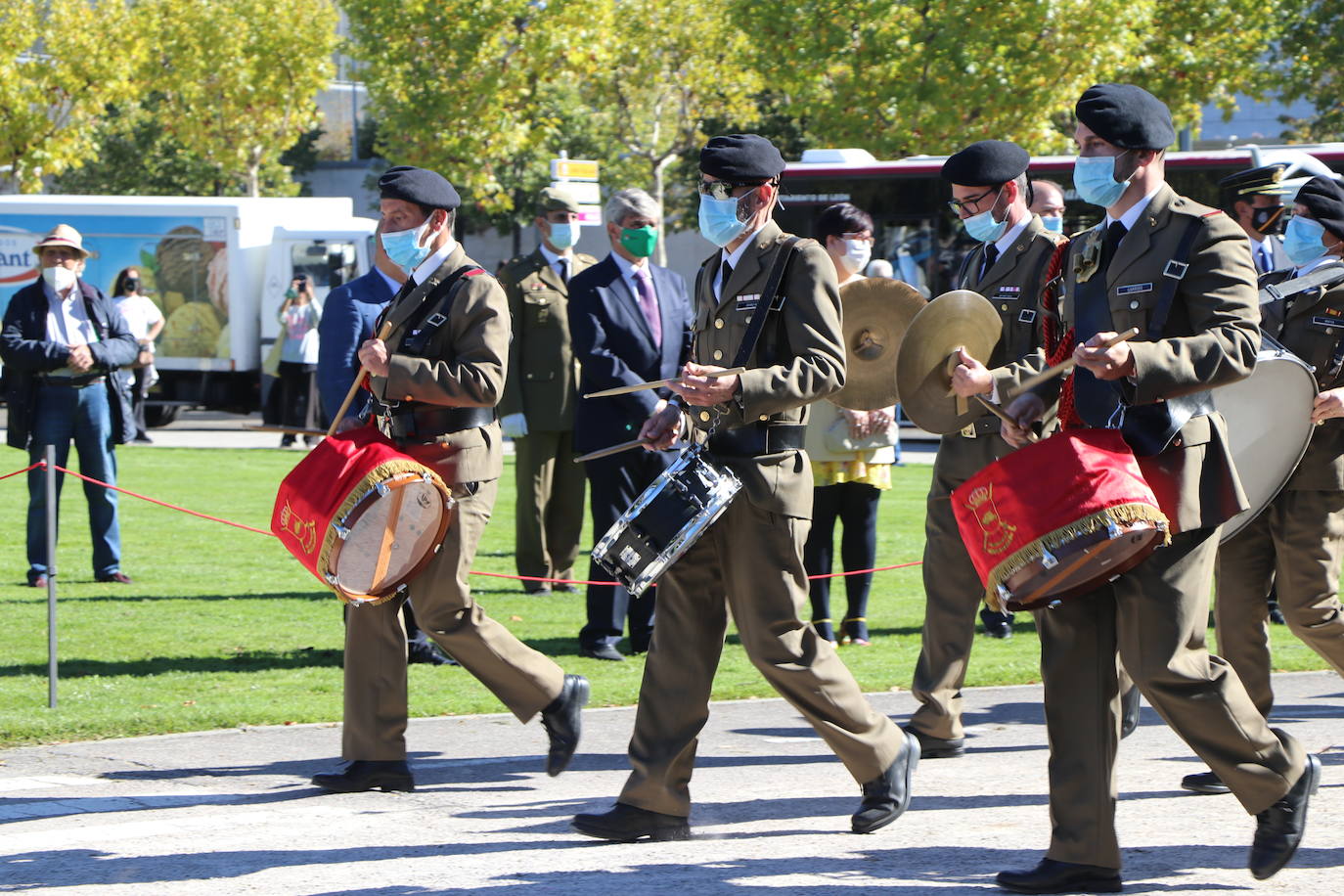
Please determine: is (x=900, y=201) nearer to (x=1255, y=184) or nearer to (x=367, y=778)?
(x=1255, y=184)

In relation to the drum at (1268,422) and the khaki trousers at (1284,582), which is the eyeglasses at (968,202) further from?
the khaki trousers at (1284,582)

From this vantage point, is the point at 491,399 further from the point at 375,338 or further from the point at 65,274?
the point at 65,274

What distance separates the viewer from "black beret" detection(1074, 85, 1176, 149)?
472 centimetres

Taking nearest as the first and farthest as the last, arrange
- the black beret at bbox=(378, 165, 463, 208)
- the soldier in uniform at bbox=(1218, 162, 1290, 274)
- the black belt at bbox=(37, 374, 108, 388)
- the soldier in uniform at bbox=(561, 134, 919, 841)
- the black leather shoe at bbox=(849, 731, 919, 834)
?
1. the soldier in uniform at bbox=(561, 134, 919, 841)
2. the black leather shoe at bbox=(849, 731, 919, 834)
3. the black beret at bbox=(378, 165, 463, 208)
4. the soldier in uniform at bbox=(1218, 162, 1290, 274)
5. the black belt at bbox=(37, 374, 108, 388)

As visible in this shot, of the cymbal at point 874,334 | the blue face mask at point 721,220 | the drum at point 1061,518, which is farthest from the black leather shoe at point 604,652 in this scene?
the drum at point 1061,518

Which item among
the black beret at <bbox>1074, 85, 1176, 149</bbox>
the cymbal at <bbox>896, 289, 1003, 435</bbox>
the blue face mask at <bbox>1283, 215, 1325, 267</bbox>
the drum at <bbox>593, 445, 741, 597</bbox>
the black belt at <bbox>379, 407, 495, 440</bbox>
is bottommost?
the drum at <bbox>593, 445, 741, 597</bbox>

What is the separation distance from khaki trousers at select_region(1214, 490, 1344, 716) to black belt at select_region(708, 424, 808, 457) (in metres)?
1.80

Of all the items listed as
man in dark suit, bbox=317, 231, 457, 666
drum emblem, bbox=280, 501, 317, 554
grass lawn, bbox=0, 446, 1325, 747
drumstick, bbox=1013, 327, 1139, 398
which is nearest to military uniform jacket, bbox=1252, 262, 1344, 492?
drumstick, bbox=1013, 327, 1139, 398

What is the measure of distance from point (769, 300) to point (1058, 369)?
980 millimetres

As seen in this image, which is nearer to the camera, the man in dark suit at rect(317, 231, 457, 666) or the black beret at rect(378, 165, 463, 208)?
the black beret at rect(378, 165, 463, 208)

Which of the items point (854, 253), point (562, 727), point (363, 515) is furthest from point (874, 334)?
point (363, 515)

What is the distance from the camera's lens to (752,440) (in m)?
5.38

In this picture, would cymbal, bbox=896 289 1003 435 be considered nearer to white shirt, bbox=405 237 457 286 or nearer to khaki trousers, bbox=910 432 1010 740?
khaki trousers, bbox=910 432 1010 740

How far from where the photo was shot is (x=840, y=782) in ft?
20.7
